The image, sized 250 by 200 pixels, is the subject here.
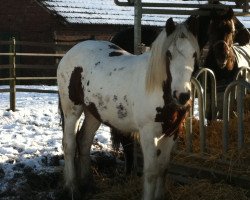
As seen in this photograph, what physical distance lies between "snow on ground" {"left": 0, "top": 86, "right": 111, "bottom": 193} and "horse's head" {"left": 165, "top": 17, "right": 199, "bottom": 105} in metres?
2.29

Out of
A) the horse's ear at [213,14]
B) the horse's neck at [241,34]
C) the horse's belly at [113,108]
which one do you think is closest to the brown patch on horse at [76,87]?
the horse's belly at [113,108]

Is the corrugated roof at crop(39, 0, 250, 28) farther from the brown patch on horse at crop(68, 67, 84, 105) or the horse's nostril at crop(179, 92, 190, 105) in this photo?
the horse's nostril at crop(179, 92, 190, 105)

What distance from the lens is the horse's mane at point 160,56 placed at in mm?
3936

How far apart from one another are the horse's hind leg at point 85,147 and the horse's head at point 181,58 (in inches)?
66.9

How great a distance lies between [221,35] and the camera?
223 inches

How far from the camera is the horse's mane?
12.9 ft

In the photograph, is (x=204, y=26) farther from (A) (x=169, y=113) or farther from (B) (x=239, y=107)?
(A) (x=169, y=113)

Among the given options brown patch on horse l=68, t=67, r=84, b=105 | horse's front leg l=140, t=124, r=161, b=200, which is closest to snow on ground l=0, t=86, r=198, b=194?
brown patch on horse l=68, t=67, r=84, b=105

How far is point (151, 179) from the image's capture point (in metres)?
4.39

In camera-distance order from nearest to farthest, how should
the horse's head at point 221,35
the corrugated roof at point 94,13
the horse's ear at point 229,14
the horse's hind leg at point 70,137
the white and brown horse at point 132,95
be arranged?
the white and brown horse at point 132,95, the horse's hind leg at point 70,137, the horse's head at point 221,35, the horse's ear at point 229,14, the corrugated roof at point 94,13

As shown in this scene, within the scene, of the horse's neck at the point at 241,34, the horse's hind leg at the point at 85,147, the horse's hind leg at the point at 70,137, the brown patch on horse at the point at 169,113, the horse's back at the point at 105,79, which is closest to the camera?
the brown patch on horse at the point at 169,113

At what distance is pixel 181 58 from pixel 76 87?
1.61 m

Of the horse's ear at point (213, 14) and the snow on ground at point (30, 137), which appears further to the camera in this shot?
the snow on ground at point (30, 137)

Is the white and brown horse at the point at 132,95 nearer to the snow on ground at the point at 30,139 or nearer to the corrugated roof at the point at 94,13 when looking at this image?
the snow on ground at the point at 30,139
